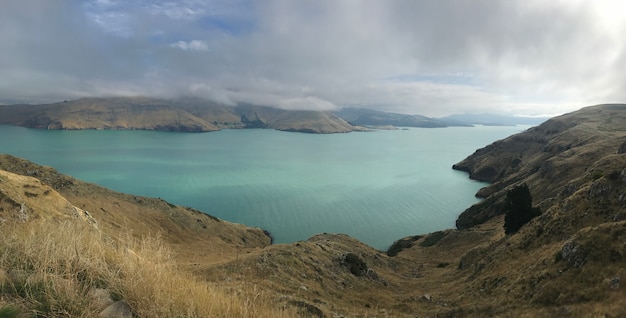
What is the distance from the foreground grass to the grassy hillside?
0.03m

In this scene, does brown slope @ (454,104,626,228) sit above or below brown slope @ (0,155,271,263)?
above

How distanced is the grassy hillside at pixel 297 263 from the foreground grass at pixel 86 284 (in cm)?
3

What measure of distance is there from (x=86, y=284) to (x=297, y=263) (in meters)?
25.7

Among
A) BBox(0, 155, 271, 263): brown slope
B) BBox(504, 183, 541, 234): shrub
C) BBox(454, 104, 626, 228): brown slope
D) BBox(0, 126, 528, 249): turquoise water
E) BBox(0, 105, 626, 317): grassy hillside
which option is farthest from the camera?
BBox(0, 126, 528, 249): turquoise water

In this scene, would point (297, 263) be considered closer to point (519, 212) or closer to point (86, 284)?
point (86, 284)

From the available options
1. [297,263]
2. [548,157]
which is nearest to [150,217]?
[297,263]

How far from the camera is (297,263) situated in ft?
99.9

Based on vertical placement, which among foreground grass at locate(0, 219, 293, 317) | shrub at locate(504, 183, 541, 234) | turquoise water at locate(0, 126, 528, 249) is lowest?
turquoise water at locate(0, 126, 528, 249)

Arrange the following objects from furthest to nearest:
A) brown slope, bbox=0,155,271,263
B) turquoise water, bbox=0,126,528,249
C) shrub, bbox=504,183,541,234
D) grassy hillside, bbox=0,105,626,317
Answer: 1. turquoise water, bbox=0,126,528,249
2. brown slope, bbox=0,155,271,263
3. shrub, bbox=504,183,541,234
4. grassy hillside, bbox=0,105,626,317

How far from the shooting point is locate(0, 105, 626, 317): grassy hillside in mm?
6016

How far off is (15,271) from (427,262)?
5377 centimetres

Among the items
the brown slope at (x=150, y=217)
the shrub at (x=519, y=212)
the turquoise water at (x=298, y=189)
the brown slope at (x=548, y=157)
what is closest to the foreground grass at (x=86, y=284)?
the brown slope at (x=150, y=217)

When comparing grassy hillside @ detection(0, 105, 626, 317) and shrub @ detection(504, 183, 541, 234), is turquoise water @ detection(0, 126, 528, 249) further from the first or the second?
shrub @ detection(504, 183, 541, 234)

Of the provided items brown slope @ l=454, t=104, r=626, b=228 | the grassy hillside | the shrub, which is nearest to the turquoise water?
brown slope @ l=454, t=104, r=626, b=228
